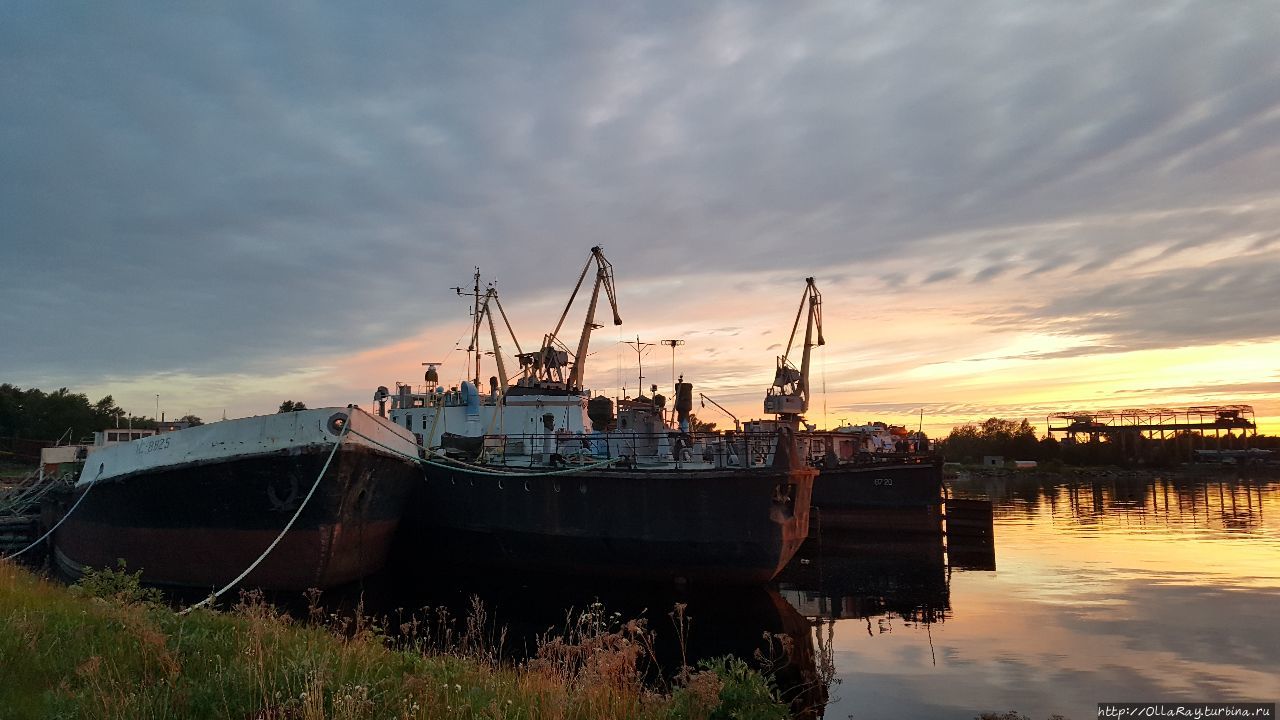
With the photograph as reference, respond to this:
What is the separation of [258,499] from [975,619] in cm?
1679

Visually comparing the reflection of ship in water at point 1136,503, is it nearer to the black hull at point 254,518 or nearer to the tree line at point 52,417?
the black hull at point 254,518

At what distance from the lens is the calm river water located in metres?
12.5

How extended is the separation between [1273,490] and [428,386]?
80740 millimetres

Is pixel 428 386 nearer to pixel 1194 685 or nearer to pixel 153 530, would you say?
pixel 153 530

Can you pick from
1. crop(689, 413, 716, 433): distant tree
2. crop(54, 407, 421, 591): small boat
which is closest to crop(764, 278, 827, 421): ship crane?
crop(689, 413, 716, 433): distant tree

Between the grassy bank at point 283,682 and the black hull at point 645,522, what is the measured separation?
10.5 meters

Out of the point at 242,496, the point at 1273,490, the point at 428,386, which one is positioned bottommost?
the point at 1273,490

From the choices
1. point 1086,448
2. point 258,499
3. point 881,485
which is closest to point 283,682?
point 258,499

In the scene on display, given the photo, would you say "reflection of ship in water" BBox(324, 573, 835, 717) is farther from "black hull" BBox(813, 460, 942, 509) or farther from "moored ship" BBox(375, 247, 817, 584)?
"black hull" BBox(813, 460, 942, 509)

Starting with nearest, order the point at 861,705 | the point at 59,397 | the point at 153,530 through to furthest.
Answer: the point at 861,705 → the point at 153,530 → the point at 59,397

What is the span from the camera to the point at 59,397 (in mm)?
71312

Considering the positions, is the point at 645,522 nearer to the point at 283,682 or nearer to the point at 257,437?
the point at 257,437

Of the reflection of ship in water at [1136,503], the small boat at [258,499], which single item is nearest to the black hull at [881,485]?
the reflection of ship in water at [1136,503]

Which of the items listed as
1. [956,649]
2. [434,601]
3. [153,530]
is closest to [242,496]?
[153,530]
